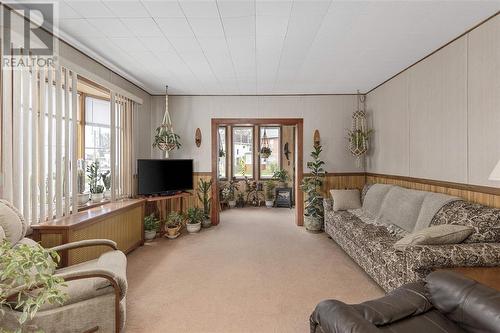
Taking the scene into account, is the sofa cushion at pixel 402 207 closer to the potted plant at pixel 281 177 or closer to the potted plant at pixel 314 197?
the potted plant at pixel 314 197

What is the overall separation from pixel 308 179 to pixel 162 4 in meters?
3.93

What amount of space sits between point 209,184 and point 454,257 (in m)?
4.31

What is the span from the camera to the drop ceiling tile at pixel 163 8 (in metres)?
2.30

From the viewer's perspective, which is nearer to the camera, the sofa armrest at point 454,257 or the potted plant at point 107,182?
the sofa armrest at point 454,257

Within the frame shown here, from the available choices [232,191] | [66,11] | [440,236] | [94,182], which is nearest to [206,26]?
[66,11]

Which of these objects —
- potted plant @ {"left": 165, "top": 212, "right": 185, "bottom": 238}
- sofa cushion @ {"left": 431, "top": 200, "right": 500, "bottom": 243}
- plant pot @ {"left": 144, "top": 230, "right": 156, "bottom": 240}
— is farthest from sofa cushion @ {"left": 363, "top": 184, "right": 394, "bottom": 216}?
plant pot @ {"left": 144, "top": 230, "right": 156, "bottom": 240}

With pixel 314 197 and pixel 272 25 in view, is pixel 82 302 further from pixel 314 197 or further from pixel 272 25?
pixel 314 197

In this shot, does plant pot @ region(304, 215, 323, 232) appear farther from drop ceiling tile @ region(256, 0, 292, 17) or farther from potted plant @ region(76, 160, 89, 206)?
A: potted plant @ region(76, 160, 89, 206)

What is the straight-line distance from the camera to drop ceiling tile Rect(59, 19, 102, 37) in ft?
8.64

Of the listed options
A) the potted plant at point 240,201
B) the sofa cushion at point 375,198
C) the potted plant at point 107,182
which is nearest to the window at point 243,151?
the potted plant at point 240,201

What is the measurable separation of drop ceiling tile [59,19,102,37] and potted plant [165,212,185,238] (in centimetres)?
317

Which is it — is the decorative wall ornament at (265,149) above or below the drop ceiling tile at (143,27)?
below

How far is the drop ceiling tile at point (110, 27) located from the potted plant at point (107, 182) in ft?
6.85

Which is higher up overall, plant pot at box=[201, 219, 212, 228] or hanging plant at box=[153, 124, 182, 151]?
hanging plant at box=[153, 124, 182, 151]
